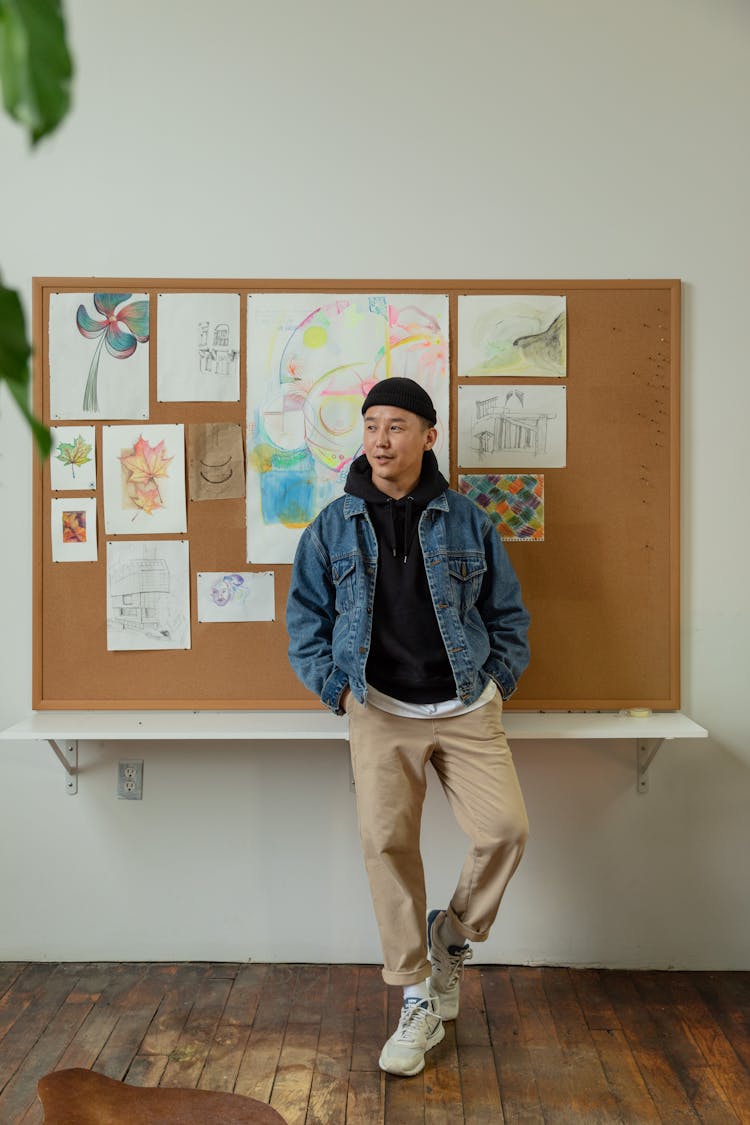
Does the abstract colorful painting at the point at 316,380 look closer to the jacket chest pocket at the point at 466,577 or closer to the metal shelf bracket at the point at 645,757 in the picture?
Answer: the jacket chest pocket at the point at 466,577

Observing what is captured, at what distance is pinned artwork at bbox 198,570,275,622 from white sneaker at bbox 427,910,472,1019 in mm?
985

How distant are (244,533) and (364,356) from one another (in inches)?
24.7

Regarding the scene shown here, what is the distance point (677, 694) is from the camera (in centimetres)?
284

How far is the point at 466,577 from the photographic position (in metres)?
2.52

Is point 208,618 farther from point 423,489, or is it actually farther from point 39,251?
point 39,251

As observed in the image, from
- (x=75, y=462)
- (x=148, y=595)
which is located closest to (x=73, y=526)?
(x=75, y=462)

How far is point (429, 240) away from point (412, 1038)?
7.08 feet

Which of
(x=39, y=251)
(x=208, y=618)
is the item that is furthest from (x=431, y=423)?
(x=39, y=251)

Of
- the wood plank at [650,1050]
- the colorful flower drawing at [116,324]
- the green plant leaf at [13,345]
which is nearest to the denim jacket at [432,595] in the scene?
the colorful flower drawing at [116,324]

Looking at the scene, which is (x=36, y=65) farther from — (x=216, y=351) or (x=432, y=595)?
(x=216, y=351)

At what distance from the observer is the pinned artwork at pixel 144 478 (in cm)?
284

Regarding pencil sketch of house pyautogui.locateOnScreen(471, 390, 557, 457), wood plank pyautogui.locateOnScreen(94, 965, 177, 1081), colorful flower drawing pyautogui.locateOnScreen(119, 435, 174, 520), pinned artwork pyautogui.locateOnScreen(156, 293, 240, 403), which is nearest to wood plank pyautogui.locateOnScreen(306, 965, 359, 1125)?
wood plank pyautogui.locateOnScreen(94, 965, 177, 1081)

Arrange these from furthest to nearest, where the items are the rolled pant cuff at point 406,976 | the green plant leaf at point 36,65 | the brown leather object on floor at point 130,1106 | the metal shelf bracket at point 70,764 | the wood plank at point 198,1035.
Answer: the metal shelf bracket at point 70,764 → the rolled pant cuff at point 406,976 → the wood plank at point 198,1035 → the brown leather object on floor at point 130,1106 → the green plant leaf at point 36,65

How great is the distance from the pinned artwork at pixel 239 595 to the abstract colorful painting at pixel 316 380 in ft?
0.28
